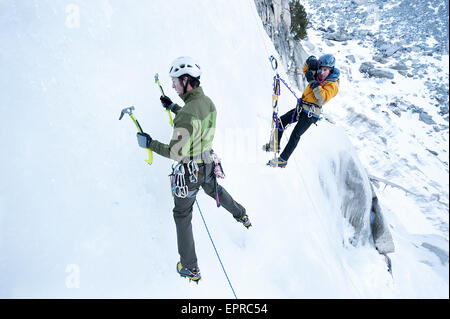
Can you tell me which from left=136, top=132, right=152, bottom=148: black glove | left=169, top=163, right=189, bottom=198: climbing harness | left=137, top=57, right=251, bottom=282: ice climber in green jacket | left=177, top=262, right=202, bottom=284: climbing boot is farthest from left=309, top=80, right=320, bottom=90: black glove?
left=177, top=262, right=202, bottom=284: climbing boot

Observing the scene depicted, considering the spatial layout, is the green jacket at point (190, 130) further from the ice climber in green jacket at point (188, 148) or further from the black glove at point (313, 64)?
the black glove at point (313, 64)

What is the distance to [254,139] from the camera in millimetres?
4547

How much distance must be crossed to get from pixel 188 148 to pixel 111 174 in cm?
85

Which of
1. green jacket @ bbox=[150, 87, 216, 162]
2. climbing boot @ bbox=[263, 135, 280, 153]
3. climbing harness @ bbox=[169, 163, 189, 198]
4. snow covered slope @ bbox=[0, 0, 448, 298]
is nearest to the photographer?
green jacket @ bbox=[150, 87, 216, 162]

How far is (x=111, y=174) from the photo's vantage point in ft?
7.14

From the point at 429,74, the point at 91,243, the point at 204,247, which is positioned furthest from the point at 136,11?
the point at 429,74

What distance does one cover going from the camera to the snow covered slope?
5.92ft

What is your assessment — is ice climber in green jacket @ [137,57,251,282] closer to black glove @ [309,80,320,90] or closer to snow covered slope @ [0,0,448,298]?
snow covered slope @ [0,0,448,298]

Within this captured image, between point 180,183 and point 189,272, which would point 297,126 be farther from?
point 189,272

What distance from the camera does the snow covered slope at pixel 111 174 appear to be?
1.80 metres

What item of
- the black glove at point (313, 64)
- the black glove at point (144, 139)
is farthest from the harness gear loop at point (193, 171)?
the black glove at point (313, 64)

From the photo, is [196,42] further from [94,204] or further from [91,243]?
[91,243]
